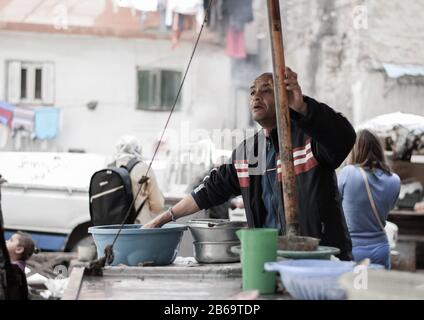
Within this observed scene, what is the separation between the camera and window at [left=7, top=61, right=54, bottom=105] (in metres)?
15.6

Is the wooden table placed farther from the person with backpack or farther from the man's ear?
the person with backpack

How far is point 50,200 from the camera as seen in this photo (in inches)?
366

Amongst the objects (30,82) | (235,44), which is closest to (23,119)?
(30,82)

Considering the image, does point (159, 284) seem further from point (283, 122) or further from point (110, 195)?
point (110, 195)

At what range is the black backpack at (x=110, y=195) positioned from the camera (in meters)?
6.56

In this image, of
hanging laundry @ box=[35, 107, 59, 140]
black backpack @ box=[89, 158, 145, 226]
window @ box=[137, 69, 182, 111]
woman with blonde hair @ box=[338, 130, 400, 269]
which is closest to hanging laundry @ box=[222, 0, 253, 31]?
window @ box=[137, 69, 182, 111]

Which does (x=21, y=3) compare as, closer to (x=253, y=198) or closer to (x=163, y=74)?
(x=163, y=74)

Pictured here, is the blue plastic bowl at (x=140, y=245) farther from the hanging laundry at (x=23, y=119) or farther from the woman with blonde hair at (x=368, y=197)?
the hanging laundry at (x=23, y=119)

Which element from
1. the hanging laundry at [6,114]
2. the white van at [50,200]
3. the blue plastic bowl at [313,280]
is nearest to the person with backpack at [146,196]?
the white van at [50,200]

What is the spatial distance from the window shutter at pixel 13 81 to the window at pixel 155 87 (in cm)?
256

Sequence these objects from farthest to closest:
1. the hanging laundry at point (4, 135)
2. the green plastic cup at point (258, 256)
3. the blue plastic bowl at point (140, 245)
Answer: the hanging laundry at point (4, 135), the blue plastic bowl at point (140, 245), the green plastic cup at point (258, 256)

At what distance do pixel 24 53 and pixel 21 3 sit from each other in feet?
3.41

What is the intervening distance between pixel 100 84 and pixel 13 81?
1.84 m
